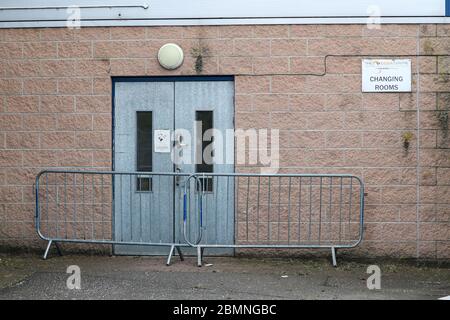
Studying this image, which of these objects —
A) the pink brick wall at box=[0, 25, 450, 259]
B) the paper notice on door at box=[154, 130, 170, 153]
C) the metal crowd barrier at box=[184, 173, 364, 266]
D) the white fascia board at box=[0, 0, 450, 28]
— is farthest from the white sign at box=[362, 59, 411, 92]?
the paper notice on door at box=[154, 130, 170, 153]

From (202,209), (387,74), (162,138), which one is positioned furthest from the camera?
(162,138)

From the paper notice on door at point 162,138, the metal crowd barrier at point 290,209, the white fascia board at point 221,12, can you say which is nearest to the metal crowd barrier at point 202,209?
the metal crowd barrier at point 290,209

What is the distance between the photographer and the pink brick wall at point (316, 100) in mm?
9148

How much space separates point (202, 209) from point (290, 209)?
120 cm

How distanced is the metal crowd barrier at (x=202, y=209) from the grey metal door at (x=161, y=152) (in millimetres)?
14

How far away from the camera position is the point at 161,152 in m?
9.41

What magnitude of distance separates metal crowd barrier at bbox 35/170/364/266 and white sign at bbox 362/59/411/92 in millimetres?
1304

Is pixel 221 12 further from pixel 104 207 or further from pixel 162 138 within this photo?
pixel 104 207

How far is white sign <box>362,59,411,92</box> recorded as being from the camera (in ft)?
30.0

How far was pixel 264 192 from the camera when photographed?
→ 9.23 m

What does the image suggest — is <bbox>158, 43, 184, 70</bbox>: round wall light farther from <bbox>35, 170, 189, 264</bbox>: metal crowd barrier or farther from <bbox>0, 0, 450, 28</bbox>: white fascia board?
<bbox>35, 170, 189, 264</bbox>: metal crowd barrier

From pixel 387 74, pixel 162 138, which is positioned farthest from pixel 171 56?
pixel 387 74
